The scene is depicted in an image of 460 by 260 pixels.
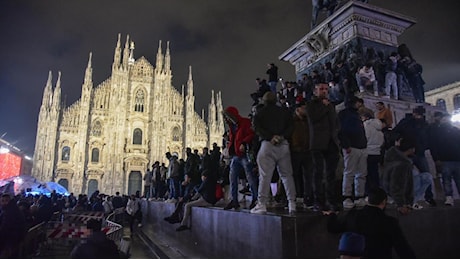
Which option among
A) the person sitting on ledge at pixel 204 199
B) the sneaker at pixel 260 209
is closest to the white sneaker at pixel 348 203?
the sneaker at pixel 260 209

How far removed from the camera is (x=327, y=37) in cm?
977

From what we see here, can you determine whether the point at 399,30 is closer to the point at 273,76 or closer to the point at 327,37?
the point at 327,37

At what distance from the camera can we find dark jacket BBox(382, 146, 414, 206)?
14.0 ft

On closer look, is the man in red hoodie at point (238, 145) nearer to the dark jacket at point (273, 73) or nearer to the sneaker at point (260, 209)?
the sneaker at point (260, 209)

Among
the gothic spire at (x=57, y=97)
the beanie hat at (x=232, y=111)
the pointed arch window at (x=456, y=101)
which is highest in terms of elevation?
the gothic spire at (x=57, y=97)

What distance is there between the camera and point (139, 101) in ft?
123

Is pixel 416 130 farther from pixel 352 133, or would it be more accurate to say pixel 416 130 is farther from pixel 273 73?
pixel 273 73

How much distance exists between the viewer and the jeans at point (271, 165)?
12.6 feet

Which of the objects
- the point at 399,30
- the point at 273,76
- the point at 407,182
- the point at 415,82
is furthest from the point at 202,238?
the point at 399,30

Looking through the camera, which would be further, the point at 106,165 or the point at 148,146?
the point at 148,146

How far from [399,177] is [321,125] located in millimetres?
1493

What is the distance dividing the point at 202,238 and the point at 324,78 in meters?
5.19

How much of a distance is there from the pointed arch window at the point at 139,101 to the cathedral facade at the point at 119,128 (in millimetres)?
46

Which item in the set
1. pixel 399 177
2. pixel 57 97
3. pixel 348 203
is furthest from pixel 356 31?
pixel 57 97
